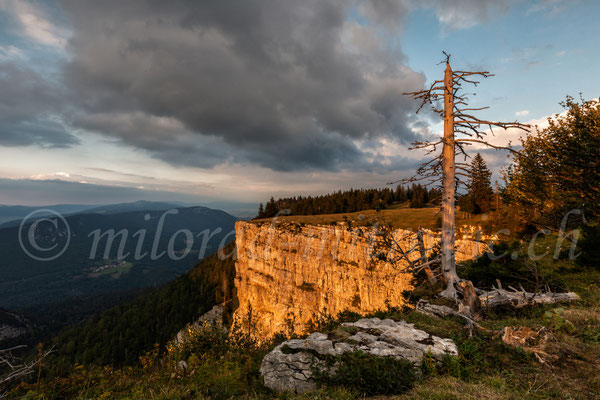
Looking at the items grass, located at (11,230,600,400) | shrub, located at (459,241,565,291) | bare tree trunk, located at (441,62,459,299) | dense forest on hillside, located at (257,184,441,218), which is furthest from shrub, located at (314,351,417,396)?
dense forest on hillside, located at (257,184,441,218)

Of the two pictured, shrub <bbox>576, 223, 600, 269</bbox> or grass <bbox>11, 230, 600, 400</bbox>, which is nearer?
grass <bbox>11, 230, 600, 400</bbox>

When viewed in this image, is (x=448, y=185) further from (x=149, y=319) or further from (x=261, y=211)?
(x=149, y=319)

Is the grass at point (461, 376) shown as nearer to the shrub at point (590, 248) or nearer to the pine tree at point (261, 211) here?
the shrub at point (590, 248)

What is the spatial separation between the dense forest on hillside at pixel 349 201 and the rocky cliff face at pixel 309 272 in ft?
112

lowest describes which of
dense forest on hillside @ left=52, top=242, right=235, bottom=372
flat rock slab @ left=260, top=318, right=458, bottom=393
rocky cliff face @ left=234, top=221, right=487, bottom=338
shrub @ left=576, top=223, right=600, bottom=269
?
dense forest on hillside @ left=52, top=242, right=235, bottom=372

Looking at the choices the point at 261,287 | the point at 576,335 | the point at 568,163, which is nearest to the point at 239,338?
the point at 576,335

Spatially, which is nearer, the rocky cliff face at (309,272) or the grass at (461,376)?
the grass at (461,376)

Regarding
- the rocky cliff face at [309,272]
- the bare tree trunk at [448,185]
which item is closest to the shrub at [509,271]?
the bare tree trunk at [448,185]

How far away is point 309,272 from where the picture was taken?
4494 cm

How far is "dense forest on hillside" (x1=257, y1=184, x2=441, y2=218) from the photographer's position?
78.2 m

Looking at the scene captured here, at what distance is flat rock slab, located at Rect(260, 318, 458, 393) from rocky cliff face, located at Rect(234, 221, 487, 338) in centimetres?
2219

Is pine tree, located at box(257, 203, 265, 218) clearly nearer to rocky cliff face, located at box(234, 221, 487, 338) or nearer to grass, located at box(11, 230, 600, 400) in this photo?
rocky cliff face, located at box(234, 221, 487, 338)

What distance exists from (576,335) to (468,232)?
25.0m

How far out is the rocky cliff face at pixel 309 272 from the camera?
35.4 m
